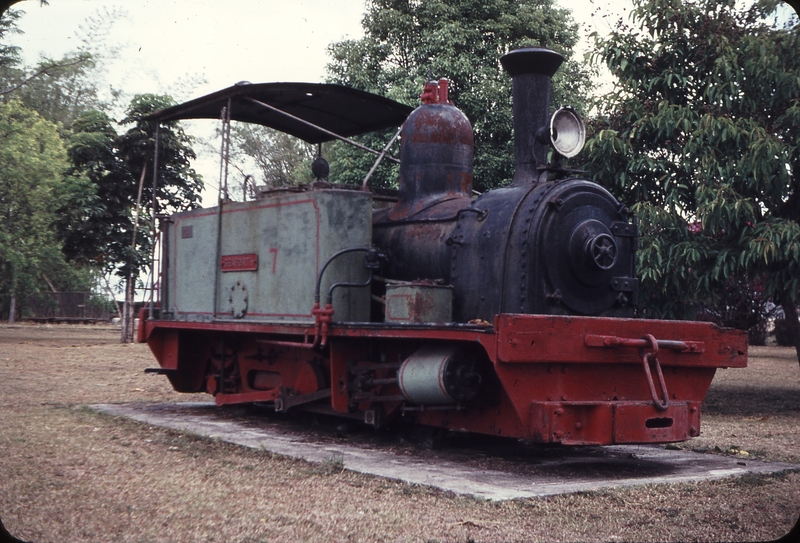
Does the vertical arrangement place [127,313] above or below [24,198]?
below

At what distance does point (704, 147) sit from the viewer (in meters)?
12.0

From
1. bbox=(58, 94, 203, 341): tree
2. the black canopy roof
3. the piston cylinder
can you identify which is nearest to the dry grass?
the piston cylinder

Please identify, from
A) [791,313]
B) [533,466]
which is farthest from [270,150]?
[533,466]

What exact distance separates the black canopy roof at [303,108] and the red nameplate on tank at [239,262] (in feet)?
4.83

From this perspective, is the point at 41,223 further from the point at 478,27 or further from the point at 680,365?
the point at 680,365

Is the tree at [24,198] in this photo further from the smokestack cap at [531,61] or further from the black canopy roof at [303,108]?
the smokestack cap at [531,61]

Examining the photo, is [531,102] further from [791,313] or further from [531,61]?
[791,313]

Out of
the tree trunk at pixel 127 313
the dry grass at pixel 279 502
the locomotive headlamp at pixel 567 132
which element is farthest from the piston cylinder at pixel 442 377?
the tree trunk at pixel 127 313

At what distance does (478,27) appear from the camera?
19797 mm

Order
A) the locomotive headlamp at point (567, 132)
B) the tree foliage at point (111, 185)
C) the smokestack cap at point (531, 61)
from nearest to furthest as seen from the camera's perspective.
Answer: the locomotive headlamp at point (567, 132) → the smokestack cap at point (531, 61) → the tree foliage at point (111, 185)

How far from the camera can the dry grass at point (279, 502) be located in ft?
16.1

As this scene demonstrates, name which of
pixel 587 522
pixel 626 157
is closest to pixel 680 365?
pixel 587 522

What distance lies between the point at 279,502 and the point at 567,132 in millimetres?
3966

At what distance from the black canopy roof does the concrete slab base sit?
315 centimetres
